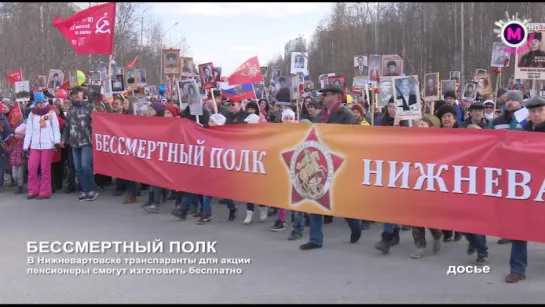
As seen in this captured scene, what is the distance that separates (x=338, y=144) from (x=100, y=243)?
3202mm

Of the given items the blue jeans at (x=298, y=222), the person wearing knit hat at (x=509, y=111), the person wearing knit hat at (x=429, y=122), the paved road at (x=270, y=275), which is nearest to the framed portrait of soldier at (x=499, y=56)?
the person wearing knit hat at (x=509, y=111)

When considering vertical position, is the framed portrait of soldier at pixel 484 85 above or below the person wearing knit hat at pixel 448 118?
above

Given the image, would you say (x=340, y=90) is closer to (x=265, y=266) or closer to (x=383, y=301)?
(x=265, y=266)

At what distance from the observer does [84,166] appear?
34.6ft

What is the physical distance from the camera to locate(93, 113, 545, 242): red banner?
5.82 m

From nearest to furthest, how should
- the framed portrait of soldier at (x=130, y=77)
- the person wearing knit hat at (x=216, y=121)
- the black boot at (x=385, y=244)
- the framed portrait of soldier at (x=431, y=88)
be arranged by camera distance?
the black boot at (x=385, y=244)
the person wearing knit hat at (x=216, y=121)
the framed portrait of soldier at (x=431, y=88)
the framed portrait of soldier at (x=130, y=77)

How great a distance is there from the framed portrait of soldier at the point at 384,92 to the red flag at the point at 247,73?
2.75 m

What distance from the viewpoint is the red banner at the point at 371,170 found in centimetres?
582

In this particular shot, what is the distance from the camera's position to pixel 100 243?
7.55 metres

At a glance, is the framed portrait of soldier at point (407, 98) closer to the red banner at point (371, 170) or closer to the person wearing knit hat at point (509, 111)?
the red banner at point (371, 170)

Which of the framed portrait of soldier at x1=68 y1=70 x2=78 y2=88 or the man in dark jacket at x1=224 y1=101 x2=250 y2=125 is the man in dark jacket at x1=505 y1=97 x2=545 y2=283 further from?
the framed portrait of soldier at x1=68 y1=70 x2=78 y2=88

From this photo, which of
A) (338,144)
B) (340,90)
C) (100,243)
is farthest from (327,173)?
(100,243)

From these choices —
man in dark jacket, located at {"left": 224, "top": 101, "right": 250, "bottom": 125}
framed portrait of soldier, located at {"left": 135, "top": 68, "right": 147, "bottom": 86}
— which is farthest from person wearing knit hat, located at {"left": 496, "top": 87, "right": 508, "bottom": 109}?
framed portrait of soldier, located at {"left": 135, "top": 68, "right": 147, "bottom": 86}

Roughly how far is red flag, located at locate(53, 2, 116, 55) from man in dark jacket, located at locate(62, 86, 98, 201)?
0.86m
